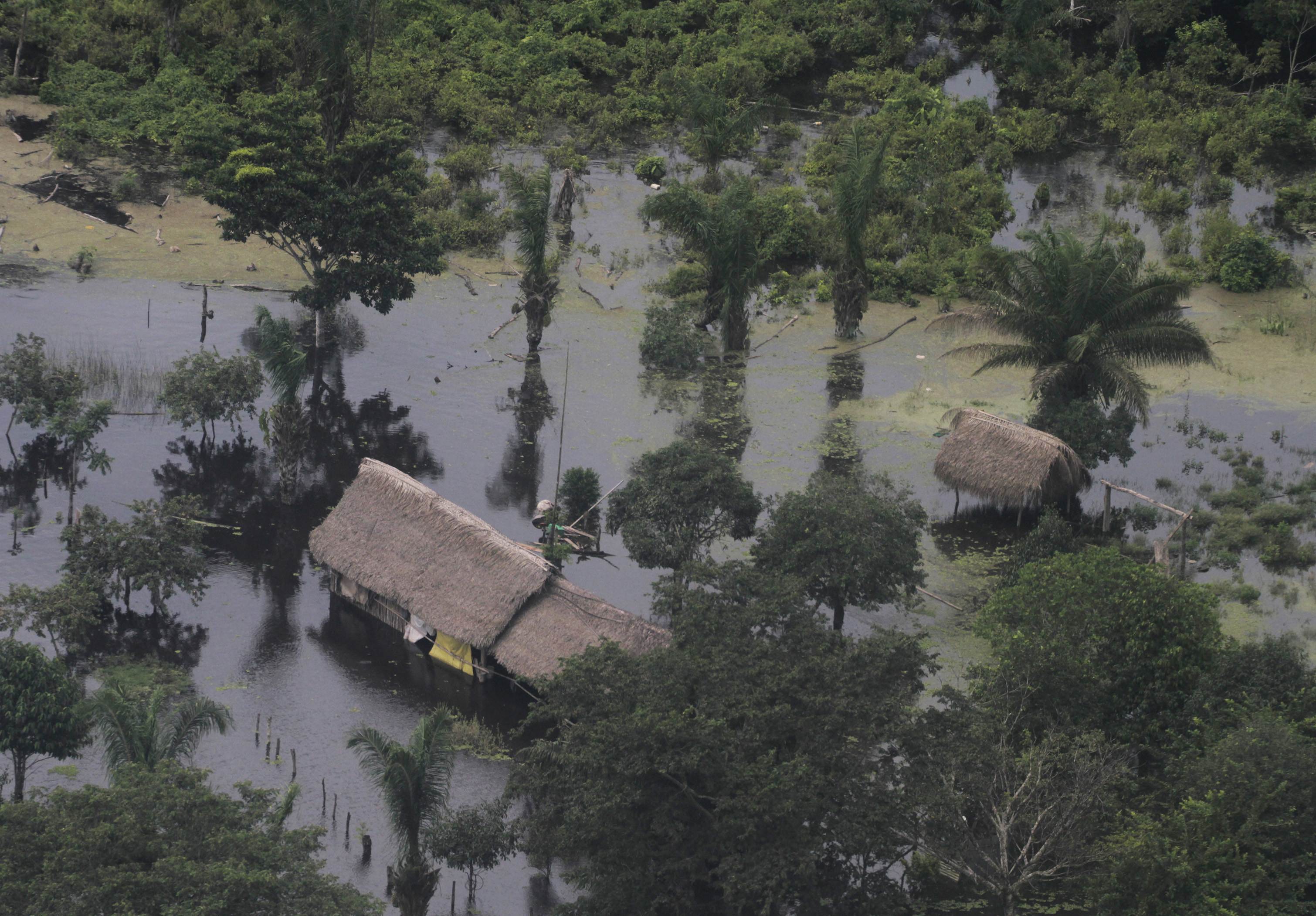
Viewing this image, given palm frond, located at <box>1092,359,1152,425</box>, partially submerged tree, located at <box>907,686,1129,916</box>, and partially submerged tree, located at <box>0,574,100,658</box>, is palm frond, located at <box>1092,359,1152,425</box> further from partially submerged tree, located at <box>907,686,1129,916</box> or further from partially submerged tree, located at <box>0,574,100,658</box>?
partially submerged tree, located at <box>0,574,100,658</box>

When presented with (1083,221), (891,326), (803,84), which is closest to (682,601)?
(891,326)

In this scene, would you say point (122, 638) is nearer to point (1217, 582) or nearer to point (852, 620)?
point (852, 620)

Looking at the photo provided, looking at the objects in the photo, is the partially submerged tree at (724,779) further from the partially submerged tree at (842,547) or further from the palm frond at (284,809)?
the partially submerged tree at (842,547)

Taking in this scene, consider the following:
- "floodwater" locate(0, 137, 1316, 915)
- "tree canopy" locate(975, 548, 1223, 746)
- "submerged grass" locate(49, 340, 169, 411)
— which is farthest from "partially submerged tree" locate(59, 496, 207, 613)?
"tree canopy" locate(975, 548, 1223, 746)

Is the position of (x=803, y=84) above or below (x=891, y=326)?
above

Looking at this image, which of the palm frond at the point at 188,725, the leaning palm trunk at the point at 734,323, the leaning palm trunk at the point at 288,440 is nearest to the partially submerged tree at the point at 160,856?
the palm frond at the point at 188,725

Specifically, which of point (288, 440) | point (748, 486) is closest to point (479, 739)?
point (748, 486)
